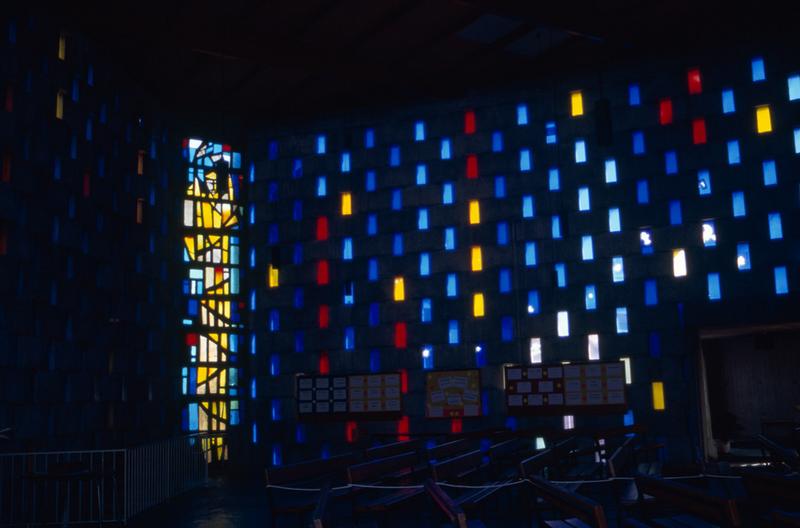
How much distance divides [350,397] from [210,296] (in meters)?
3.65

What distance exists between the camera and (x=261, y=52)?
13.4m

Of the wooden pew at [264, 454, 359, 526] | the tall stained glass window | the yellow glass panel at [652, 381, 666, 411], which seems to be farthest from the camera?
the tall stained glass window

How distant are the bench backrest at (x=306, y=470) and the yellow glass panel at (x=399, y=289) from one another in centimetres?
702

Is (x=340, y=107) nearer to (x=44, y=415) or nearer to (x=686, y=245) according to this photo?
(x=686, y=245)

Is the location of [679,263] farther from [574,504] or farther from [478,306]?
[574,504]

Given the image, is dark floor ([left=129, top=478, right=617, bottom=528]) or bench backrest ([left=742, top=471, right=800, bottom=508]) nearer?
bench backrest ([left=742, top=471, right=800, bottom=508])

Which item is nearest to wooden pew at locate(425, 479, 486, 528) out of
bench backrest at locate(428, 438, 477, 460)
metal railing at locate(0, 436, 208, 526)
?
bench backrest at locate(428, 438, 477, 460)

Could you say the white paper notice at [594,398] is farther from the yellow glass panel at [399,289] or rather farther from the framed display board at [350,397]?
the yellow glass panel at [399,289]

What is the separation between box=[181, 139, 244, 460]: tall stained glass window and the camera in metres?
15.7

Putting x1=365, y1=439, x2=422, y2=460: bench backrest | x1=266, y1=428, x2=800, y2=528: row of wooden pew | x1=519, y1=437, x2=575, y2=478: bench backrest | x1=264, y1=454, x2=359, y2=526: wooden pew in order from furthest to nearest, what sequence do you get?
x1=365, y1=439, x2=422, y2=460: bench backrest → x1=264, y1=454, x2=359, y2=526: wooden pew → x1=519, y1=437, x2=575, y2=478: bench backrest → x1=266, y1=428, x2=800, y2=528: row of wooden pew

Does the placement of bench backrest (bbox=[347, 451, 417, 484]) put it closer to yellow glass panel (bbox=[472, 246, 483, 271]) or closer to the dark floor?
the dark floor

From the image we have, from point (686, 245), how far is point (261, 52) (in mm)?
7507

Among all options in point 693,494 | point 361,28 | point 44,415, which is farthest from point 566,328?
point 693,494

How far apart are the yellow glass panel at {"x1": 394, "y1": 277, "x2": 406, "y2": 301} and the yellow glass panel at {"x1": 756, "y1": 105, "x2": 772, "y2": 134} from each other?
253 inches
